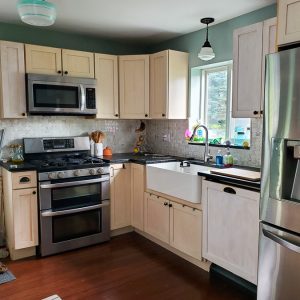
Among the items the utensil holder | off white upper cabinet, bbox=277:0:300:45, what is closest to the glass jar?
the utensil holder

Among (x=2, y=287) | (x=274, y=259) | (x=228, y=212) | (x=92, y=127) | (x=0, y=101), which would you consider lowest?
(x=2, y=287)

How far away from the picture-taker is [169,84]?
3.58 meters

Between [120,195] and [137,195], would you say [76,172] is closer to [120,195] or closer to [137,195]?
[120,195]

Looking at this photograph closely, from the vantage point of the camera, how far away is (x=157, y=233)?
330cm

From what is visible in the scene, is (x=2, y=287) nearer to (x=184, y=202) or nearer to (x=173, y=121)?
(x=184, y=202)

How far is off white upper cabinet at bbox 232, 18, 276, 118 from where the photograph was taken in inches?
97.8

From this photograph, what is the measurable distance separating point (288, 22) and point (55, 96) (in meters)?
2.36

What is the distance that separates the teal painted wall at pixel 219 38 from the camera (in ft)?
9.52

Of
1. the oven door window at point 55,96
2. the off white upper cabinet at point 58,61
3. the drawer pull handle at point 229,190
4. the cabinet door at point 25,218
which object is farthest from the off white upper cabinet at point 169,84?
the cabinet door at point 25,218

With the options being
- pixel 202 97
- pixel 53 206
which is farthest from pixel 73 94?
pixel 202 97

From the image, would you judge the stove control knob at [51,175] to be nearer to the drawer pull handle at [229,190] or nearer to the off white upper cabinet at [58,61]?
the off white upper cabinet at [58,61]

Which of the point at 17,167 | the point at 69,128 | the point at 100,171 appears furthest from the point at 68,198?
the point at 69,128

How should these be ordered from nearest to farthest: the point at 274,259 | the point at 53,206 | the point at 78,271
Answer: the point at 274,259 < the point at 78,271 < the point at 53,206

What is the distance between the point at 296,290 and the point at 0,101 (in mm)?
3032
